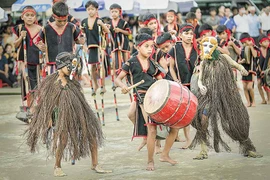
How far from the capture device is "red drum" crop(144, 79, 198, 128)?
742 cm

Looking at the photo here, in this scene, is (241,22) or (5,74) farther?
(241,22)

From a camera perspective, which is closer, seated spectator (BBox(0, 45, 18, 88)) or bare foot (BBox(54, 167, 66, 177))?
bare foot (BBox(54, 167, 66, 177))

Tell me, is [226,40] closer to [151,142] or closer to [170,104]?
[151,142]

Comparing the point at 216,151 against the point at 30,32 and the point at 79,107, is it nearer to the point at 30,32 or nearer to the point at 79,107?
the point at 79,107

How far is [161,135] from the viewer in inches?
337

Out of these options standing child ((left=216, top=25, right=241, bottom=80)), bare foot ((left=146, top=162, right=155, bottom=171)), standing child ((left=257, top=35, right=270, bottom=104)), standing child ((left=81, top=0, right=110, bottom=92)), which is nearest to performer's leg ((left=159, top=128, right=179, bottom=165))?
bare foot ((left=146, top=162, right=155, bottom=171))

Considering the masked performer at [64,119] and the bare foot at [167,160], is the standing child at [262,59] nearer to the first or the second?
the bare foot at [167,160]

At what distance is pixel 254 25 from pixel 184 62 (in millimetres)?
14131

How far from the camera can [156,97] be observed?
24.6 ft

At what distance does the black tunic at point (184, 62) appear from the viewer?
370 inches

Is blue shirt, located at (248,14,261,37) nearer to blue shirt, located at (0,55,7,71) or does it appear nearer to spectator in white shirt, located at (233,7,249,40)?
spectator in white shirt, located at (233,7,249,40)

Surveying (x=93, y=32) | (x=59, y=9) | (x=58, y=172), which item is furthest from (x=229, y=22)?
(x=58, y=172)

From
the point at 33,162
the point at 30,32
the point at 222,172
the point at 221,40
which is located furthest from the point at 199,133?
the point at 221,40

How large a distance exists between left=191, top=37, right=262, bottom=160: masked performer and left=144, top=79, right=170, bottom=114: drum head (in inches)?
38.0
